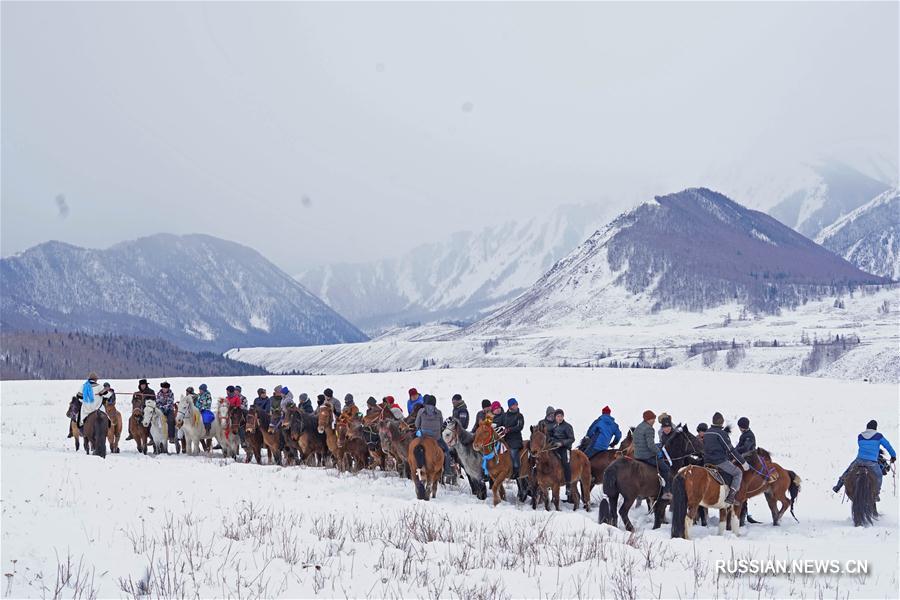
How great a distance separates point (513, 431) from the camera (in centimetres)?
1728

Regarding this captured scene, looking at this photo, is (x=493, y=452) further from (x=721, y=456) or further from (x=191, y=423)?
(x=191, y=423)

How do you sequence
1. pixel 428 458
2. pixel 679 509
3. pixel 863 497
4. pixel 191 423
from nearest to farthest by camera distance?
pixel 679 509 < pixel 863 497 < pixel 428 458 < pixel 191 423

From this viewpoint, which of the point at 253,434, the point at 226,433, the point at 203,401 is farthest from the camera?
the point at 203,401

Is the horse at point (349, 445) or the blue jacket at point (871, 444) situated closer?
the blue jacket at point (871, 444)

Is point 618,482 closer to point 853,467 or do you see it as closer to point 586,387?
point 853,467

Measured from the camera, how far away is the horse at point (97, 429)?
20766 millimetres

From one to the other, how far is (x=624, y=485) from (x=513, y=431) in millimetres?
3759

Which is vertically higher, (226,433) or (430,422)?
(430,422)

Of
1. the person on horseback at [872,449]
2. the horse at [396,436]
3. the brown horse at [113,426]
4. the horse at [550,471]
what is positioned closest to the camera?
the person on horseback at [872,449]

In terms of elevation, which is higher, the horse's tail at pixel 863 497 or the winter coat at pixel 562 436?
the winter coat at pixel 562 436

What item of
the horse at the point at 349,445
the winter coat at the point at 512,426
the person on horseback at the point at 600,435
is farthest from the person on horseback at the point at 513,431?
the horse at the point at 349,445

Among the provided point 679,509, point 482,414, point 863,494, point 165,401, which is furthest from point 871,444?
point 165,401

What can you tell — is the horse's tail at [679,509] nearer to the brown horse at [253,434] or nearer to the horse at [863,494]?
the horse at [863,494]

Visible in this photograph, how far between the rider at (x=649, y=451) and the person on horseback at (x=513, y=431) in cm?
289
